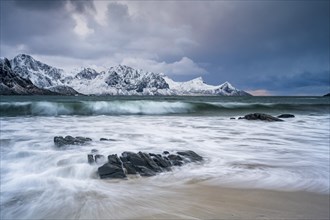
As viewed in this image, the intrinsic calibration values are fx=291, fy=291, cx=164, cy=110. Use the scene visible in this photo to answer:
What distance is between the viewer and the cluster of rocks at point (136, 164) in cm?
475

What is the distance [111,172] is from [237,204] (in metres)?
2.14

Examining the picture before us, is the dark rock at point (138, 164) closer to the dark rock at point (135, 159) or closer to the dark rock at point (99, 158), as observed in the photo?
the dark rock at point (135, 159)

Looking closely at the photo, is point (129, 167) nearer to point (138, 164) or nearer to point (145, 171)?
point (138, 164)

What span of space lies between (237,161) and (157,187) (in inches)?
93.1

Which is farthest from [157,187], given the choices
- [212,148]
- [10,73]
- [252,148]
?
[10,73]

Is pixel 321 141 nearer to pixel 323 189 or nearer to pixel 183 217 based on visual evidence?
pixel 323 189

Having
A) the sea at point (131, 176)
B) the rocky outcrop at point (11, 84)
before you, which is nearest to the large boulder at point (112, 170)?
the sea at point (131, 176)

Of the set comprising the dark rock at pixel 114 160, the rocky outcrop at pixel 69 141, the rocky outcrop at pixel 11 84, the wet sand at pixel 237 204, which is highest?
the rocky outcrop at pixel 11 84

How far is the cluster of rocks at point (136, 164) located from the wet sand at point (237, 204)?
38.1 inches

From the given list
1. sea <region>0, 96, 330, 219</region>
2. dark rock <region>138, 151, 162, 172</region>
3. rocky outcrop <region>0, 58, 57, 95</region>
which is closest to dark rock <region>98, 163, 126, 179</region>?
sea <region>0, 96, 330, 219</region>

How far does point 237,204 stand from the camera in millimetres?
3480

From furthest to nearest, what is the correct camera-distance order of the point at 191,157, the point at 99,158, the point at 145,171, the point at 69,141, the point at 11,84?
the point at 11,84, the point at 69,141, the point at 191,157, the point at 99,158, the point at 145,171

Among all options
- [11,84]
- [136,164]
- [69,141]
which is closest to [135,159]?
[136,164]

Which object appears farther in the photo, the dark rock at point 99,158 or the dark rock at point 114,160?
the dark rock at point 99,158
